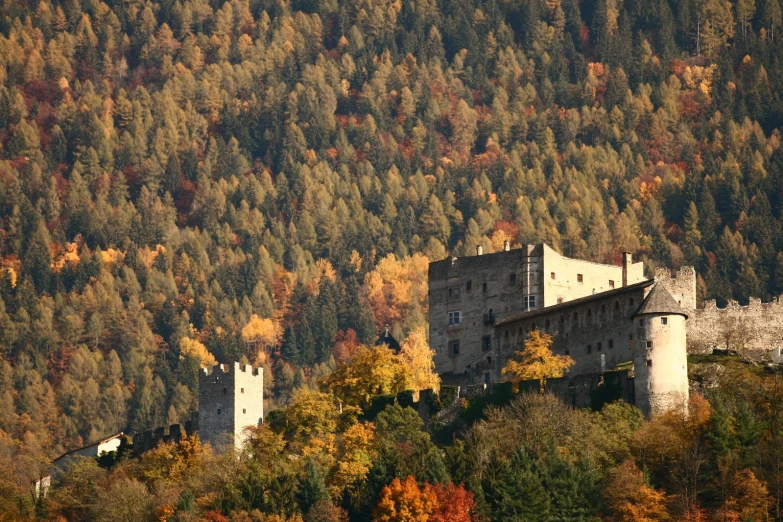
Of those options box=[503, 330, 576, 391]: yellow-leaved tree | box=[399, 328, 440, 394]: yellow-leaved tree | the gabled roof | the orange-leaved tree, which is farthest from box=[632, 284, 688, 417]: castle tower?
box=[399, 328, 440, 394]: yellow-leaved tree

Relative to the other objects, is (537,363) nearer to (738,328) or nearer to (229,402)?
(738,328)

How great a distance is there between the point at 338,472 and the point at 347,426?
8025 mm

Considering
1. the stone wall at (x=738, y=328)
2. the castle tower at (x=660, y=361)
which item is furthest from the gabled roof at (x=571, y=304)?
the castle tower at (x=660, y=361)

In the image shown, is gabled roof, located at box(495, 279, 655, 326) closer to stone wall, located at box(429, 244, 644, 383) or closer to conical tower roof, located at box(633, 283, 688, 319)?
stone wall, located at box(429, 244, 644, 383)

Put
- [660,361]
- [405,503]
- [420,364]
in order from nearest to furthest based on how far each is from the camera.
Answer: [405,503]
[660,361]
[420,364]

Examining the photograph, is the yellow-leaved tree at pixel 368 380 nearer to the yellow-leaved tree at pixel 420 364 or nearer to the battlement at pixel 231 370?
the yellow-leaved tree at pixel 420 364

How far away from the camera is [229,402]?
111 meters

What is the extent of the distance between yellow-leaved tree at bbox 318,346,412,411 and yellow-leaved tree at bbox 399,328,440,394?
1.73 ft

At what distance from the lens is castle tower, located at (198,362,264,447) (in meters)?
111

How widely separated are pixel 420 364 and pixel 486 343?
4102 millimetres

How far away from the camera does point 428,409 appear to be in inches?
4058

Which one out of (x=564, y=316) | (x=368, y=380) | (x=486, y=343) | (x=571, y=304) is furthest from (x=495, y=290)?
(x=571, y=304)

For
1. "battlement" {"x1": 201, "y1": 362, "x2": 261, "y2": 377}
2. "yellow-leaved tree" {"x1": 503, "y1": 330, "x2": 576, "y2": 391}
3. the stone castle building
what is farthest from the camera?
"battlement" {"x1": 201, "y1": 362, "x2": 261, "y2": 377}

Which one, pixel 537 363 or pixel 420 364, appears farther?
pixel 420 364
